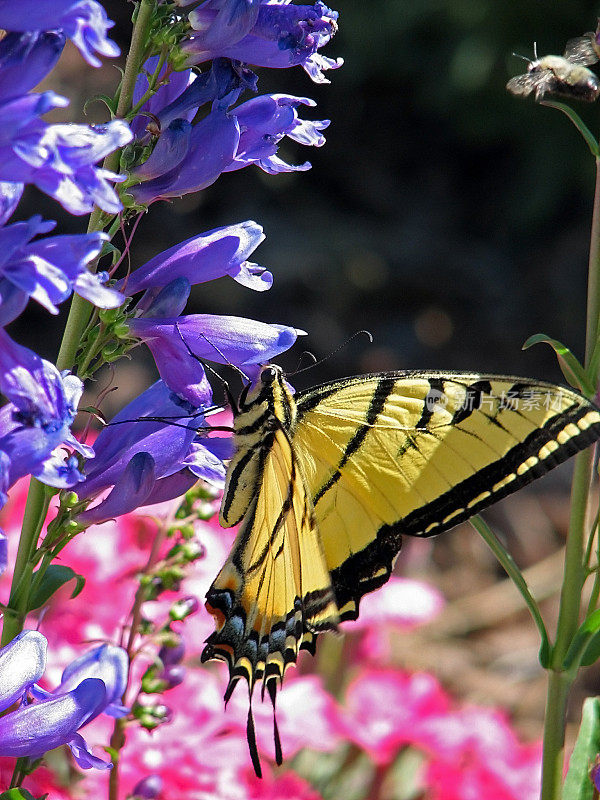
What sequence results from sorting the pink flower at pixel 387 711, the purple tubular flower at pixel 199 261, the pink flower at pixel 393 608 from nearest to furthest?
the purple tubular flower at pixel 199 261 → the pink flower at pixel 387 711 → the pink flower at pixel 393 608

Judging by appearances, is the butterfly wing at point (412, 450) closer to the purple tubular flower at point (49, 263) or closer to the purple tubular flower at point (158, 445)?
the purple tubular flower at point (158, 445)

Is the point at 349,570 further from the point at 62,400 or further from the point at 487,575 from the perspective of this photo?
the point at 487,575

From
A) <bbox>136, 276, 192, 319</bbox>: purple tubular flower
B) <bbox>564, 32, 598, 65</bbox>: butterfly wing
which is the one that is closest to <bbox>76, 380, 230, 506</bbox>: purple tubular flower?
<bbox>136, 276, 192, 319</bbox>: purple tubular flower

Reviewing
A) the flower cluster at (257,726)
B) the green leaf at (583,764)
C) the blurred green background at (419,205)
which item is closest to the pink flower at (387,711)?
the flower cluster at (257,726)

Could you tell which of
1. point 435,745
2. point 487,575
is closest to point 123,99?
point 435,745

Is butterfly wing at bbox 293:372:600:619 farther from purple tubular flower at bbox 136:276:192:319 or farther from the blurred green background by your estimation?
the blurred green background

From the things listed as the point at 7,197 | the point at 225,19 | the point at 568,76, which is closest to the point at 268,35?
the point at 225,19
